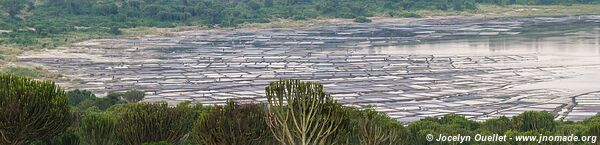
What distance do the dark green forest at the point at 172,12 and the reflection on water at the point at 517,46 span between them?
36.4 m

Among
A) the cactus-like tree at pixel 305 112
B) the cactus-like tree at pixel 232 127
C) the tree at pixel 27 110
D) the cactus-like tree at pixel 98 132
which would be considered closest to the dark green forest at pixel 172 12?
the cactus-like tree at pixel 98 132

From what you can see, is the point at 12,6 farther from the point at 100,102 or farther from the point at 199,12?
the point at 100,102

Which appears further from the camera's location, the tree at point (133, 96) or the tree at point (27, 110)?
the tree at point (133, 96)

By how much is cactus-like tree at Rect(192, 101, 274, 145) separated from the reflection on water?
68644 mm

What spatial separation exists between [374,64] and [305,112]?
6448 cm

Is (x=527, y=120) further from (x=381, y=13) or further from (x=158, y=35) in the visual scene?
(x=381, y=13)

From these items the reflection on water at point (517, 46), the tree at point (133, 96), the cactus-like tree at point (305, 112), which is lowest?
the reflection on water at point (517, 46)

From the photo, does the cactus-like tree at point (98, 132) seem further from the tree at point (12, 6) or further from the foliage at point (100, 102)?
the tree at point (12, 6)

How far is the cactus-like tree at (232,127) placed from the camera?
2658 cm

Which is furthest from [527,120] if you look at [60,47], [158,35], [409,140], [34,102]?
[158,35]

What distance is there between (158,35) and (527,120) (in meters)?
90.7

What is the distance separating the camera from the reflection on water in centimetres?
9644

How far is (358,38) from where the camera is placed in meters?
117

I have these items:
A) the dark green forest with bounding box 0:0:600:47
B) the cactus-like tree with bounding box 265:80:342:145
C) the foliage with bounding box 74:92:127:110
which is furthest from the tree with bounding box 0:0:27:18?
the cactus-like tree with bounding box 265:80:342:145
